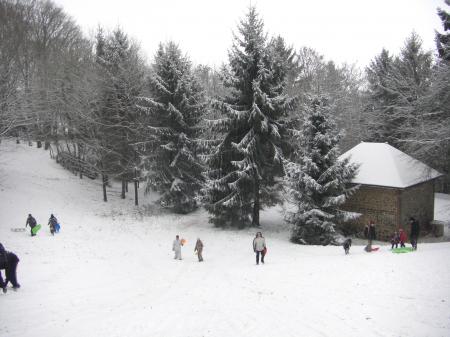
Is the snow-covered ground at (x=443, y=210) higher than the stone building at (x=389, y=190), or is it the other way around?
the stone building at (x=389, y=190)

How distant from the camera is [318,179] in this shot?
20953 millimetres

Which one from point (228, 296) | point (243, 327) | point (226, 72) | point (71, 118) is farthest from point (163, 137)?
point (243, 327)

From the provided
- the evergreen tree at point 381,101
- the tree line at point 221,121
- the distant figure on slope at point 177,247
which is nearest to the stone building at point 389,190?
the tree line at point 221,121

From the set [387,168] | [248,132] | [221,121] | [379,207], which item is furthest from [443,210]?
[221,121]

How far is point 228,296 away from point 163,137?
18.4m

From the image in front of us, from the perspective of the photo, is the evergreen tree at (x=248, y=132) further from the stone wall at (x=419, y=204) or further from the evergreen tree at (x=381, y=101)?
the evergreen tree at (x=381, y=101)

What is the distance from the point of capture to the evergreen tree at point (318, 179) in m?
20.7

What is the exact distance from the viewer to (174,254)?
64.6ft

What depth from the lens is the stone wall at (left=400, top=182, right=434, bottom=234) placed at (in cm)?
2281

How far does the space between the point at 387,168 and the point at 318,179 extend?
548 cm

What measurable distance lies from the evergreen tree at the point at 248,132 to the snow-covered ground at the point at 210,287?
7.21 ft

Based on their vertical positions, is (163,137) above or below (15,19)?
below

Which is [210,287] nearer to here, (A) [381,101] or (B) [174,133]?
(B) [174,133]

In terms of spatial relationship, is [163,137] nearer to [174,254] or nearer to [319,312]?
[174,254]
